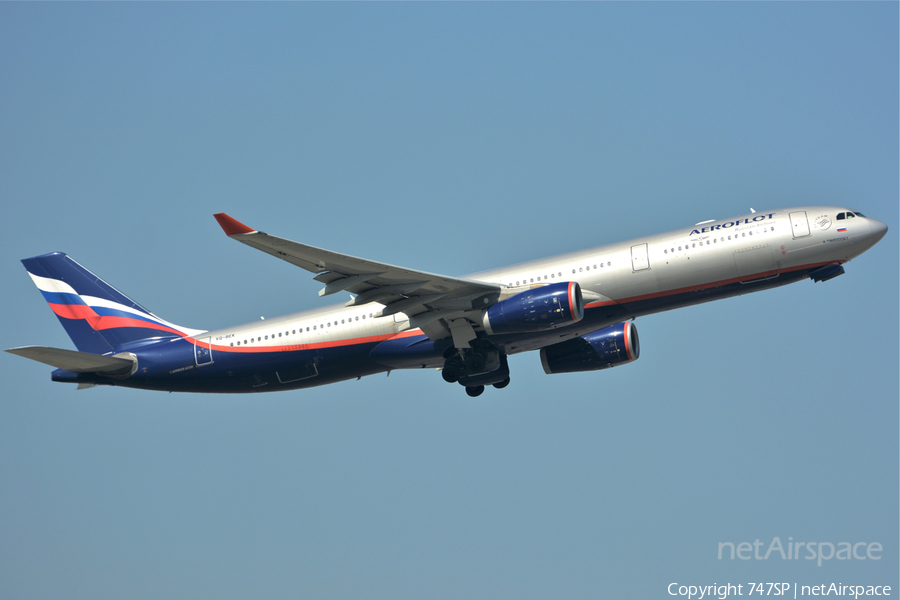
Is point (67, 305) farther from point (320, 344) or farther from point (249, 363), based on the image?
point (320, 344)

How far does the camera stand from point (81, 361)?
3712 centimetres

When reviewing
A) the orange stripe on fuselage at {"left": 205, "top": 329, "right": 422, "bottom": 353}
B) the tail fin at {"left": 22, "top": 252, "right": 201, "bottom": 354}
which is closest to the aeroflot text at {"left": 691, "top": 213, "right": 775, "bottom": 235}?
the orange stripe on fuselage at {"left": 205, "top": 329, "right": 422, "bottom": 353}

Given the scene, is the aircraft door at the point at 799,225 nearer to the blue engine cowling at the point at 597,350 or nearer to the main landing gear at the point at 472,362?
the blue engine cowling at the point at 597,350

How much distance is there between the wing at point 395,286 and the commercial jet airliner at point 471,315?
A: 50mm

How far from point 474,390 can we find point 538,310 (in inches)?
320

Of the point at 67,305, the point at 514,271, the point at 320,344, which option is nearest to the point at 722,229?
the point at 514,271

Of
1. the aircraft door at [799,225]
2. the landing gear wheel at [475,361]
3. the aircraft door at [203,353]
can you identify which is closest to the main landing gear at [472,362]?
the landing gear wheel at [475,361]

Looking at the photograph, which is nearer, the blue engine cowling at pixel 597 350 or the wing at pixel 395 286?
the wing at pixel 395 286

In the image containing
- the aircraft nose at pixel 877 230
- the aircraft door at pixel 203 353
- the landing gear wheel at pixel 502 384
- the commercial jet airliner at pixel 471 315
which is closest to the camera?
the aircraft nose at pixel 877 230

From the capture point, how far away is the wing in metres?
30.3

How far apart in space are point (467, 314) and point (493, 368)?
9.31ft

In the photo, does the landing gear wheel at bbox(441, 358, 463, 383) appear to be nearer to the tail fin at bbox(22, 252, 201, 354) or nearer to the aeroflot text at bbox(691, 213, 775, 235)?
the aeroflot text at bbox(691, 213, 775, 235)

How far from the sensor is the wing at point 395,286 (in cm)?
3033

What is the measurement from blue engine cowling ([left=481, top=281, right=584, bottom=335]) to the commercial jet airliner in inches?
1.9
